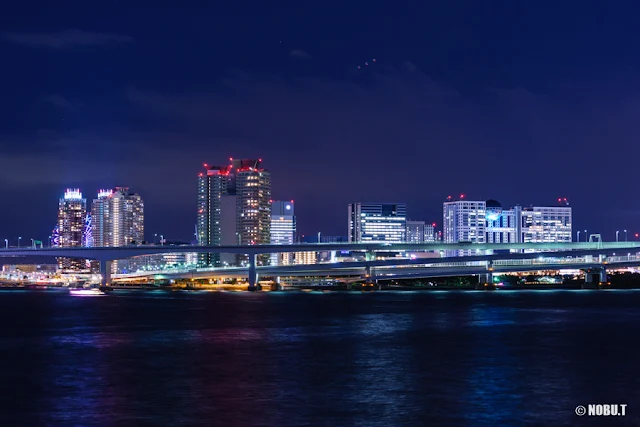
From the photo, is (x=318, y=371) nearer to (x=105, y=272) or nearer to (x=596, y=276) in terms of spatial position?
(x=105, y=272)

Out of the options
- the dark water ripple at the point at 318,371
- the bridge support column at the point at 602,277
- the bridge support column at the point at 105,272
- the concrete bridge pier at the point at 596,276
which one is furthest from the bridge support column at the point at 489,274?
the dark water ripple at the point at 318,371

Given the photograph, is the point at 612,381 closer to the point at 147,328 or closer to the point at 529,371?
the point at 529,371

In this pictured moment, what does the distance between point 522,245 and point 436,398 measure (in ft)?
448

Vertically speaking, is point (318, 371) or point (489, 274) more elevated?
point (489, 274)

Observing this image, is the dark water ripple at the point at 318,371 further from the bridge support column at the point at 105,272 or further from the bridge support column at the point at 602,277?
the bridge support column at the point at 602,277

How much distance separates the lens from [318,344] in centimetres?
5494

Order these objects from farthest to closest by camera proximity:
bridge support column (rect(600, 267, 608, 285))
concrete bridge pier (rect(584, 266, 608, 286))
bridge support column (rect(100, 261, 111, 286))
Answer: concrete bridge pier (rect(584, 266, 608, 286))
bridge support column (rect(600, 267, 608, 285))
bridge support column (rect(100, 261, 111, 286))

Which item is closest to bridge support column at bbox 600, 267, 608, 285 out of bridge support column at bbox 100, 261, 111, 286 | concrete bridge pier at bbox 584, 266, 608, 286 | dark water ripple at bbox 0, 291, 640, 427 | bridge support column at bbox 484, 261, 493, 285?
concrete bridge pier at bbox 584, 266, 608, 286

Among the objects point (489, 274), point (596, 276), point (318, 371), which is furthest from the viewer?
point (596, 276)

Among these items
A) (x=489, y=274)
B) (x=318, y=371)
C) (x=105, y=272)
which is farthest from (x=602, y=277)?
(x=318, y=371)

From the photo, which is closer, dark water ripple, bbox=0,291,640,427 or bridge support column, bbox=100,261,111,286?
dark water ripple, bbox=0,291,640,427

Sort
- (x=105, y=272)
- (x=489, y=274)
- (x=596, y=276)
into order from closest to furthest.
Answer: (x=105, y=272), (x=489, y=274), (x=596, y=276)

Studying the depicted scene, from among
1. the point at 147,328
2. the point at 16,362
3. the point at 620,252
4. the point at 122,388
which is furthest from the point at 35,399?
the point at 620,252

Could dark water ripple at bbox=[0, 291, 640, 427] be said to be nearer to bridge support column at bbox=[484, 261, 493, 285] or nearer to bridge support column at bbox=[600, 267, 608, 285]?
bridge support column at bbox=[484, 261, 493, 285]
